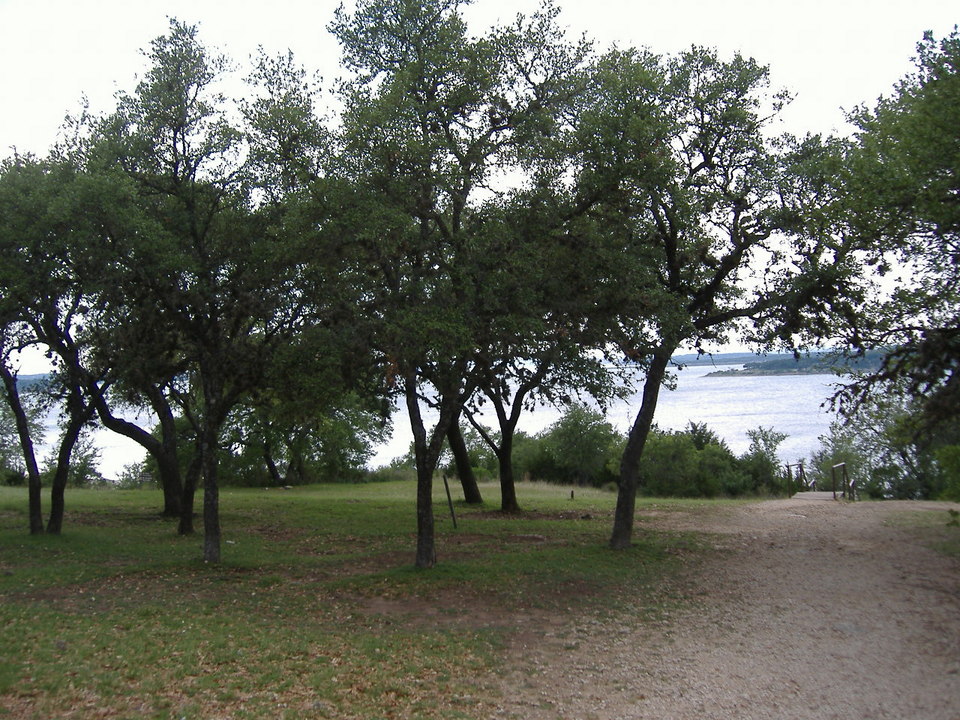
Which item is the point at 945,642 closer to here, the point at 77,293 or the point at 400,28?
the point at 400,28

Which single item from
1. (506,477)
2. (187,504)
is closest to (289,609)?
(187,504)

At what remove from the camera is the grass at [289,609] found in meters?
6.45

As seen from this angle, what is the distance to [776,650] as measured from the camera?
8383 mm

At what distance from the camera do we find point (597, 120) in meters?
11.2

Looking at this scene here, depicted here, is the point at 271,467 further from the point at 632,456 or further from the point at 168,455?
the point at 632,456

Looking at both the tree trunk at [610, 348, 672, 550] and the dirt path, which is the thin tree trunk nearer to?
the tree trunk at [610, 348, 672, 550]

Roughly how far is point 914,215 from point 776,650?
586 cm

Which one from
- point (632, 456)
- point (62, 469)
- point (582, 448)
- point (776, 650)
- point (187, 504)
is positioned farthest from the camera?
point (582, 448)

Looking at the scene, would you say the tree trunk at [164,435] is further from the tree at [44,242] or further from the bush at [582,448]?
the bush at [582,448]

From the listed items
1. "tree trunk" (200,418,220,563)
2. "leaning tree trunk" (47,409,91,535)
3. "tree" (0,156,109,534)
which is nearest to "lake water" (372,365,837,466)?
"leaning tree trunk" (47,409,91,535)

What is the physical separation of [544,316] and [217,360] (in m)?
5.17

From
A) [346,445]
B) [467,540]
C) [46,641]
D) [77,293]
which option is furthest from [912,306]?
[346,445]

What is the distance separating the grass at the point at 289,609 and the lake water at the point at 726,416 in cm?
2695

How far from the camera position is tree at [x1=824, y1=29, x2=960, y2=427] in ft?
30.4
